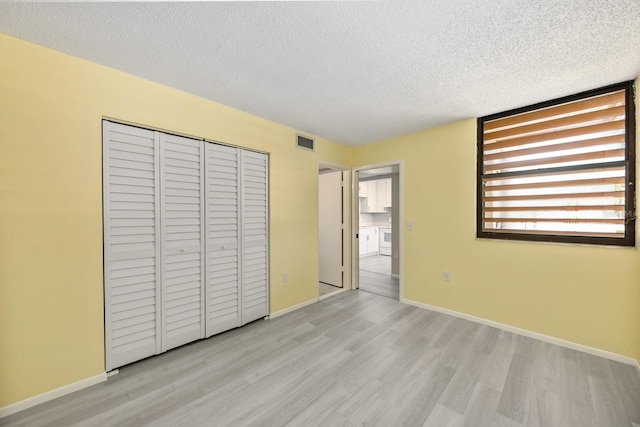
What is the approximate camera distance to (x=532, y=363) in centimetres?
207

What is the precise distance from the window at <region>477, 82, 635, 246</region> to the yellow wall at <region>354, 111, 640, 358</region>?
137 millimetres

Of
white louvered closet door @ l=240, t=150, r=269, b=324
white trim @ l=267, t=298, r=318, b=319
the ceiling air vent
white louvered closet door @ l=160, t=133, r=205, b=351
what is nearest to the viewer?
white louvered closet door @ l=160, t=133, r=205, b=351

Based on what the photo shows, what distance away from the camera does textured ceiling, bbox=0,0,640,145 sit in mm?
1365

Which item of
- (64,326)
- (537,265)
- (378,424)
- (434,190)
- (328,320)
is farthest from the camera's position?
(434,190)

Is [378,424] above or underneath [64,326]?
underneath

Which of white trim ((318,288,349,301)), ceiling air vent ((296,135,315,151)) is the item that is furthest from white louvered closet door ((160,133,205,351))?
white trim ((318,288,349,301))

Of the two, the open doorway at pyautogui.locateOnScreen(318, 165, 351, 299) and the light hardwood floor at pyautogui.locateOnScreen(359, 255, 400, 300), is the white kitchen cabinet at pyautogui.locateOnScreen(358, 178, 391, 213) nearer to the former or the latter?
the light hardwood floor at pyautogui.locateOnScreen(359, 255, 400, 300)

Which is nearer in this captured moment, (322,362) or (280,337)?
(322,362)

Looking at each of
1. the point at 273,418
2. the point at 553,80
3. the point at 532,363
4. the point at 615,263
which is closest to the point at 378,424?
the point at 273,418

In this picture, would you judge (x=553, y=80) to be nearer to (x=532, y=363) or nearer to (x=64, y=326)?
(x=532, y=363)

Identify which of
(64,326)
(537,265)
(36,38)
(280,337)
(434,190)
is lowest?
(280,337)

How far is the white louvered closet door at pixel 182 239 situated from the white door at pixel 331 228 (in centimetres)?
227

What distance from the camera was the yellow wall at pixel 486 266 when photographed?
2.14 meters

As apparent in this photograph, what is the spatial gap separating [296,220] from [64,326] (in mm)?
2286
